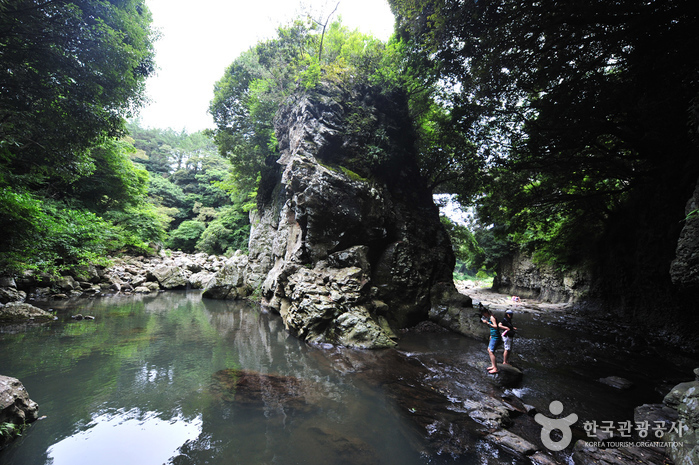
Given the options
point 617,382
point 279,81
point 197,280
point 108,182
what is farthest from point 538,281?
point 108,182

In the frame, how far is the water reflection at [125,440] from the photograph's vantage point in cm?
278

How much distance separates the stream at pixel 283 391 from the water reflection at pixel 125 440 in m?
0.02

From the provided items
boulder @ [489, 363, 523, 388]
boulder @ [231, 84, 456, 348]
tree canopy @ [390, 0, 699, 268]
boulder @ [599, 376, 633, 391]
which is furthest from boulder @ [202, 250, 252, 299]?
boulder @ [599, 376, 633, 391]

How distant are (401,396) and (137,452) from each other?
3632 millimetres

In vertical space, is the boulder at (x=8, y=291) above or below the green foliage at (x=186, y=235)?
below

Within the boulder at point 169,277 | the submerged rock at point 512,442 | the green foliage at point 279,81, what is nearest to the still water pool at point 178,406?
the submerged rock at point 512,442

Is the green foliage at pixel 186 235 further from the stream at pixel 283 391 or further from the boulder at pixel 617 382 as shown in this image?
the boulder at pixel 617 382

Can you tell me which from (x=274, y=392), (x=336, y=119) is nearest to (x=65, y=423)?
(x=274, y=392)

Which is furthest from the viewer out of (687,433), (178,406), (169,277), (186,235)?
(186,235)

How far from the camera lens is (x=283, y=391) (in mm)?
4496

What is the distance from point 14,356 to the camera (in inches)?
210

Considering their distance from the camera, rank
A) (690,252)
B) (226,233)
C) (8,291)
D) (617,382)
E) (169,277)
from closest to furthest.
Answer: (690,252), (617,382), (8,291), (169,277), (226,233)

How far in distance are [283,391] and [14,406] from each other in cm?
327

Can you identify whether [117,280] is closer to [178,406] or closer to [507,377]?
[178,406]
